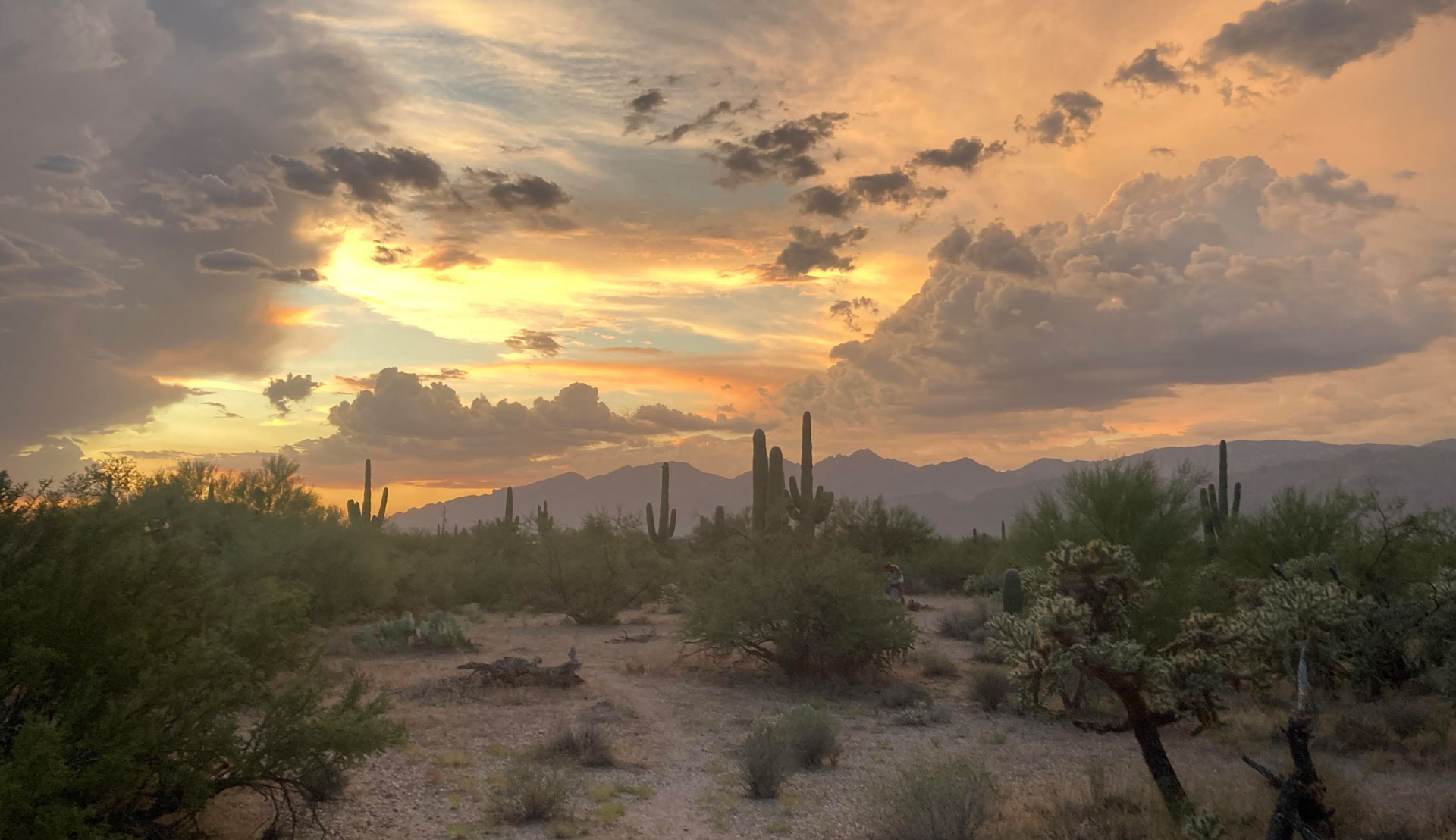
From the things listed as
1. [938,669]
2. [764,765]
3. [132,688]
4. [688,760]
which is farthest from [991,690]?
[132,688]

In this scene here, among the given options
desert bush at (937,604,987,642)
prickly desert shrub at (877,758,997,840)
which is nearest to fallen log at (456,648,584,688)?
prickly desert shrub at (877,758,997,840)

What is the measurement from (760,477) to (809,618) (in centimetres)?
1647

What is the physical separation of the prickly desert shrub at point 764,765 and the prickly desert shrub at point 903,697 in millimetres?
4854

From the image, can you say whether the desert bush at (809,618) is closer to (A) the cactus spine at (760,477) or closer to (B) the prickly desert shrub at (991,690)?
(B) the prickly desert shrub at (991,690)

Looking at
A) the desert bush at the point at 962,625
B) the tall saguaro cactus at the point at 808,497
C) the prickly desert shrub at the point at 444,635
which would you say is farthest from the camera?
the tall saguaro cactus at the point at 808,497

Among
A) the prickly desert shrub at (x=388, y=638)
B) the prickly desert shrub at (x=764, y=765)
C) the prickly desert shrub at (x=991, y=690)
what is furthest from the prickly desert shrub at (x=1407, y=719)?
the prickly desert shrub at (x=388, y=638)

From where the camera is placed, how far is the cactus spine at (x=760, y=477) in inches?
1273

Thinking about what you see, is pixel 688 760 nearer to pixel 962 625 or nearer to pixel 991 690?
pixel 991 690

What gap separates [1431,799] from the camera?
9297 millimetres

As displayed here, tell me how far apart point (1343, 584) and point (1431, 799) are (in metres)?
5.14

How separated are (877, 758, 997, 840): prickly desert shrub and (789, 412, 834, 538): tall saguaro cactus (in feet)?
73.5

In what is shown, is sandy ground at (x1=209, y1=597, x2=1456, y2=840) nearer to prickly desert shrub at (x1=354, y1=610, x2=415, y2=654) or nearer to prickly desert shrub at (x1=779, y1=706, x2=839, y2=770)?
prickly desert shrub at (x1=779, y1=706, x2=839, y2=770)

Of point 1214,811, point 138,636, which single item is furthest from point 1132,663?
point 138,636

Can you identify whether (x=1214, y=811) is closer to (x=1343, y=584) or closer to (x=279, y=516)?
(x=1343, y=584)
